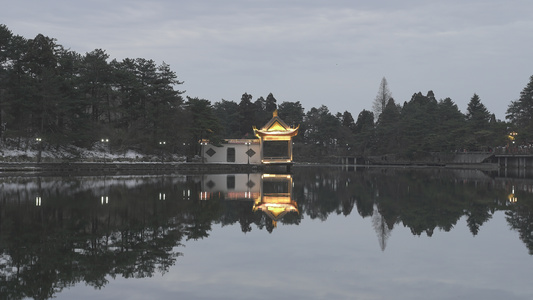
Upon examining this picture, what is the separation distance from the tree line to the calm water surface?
2788cm

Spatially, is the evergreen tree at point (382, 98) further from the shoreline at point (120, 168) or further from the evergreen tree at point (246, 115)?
the shoreline at point (120, 168)

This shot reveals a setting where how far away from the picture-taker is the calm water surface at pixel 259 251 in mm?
7254

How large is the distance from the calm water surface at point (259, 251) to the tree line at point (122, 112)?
27876 millimetres

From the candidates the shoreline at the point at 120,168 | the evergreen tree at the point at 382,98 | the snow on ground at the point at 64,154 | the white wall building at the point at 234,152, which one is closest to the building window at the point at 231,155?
the white wall building at the point at 234,152

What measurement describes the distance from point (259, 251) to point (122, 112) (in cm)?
4432

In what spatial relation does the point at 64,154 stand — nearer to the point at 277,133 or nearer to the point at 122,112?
the point at 122,112

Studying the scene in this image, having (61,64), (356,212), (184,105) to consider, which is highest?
(61,64)

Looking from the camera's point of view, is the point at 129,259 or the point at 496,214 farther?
the point at 496,214

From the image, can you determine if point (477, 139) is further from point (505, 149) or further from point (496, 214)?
point (496, 214)

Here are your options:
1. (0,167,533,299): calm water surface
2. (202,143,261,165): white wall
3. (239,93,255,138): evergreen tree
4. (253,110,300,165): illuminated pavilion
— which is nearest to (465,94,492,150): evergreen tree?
(253,110,300,165): illuminated pavilion

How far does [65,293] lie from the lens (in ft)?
22.8

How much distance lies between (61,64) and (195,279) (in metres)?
46.9

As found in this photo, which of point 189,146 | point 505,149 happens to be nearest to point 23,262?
point 189,146

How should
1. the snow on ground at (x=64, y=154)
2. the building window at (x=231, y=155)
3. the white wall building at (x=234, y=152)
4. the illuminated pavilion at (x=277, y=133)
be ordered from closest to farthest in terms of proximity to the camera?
the snow on ground at (x=64, y=154)
the illuminated pavilion at (x=277, y=133)
the white wall building at (x=234, y=152)
the building window at (x=231, y=155)
